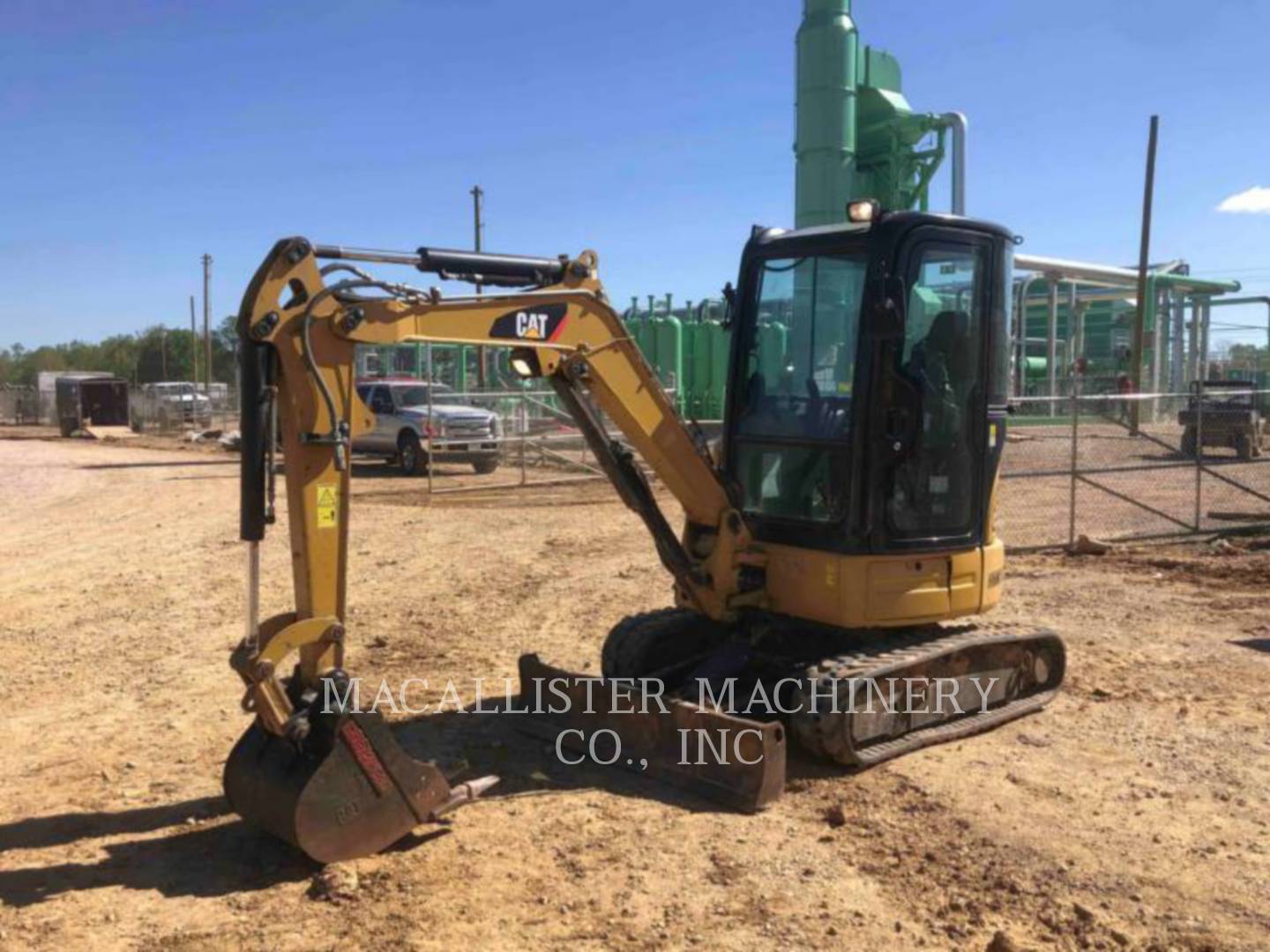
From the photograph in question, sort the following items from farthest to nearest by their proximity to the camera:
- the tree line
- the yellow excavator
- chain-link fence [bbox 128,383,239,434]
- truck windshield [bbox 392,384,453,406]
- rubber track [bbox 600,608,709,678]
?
1. the tree line
2. chain-link fence [bbox 128,383,239,434]
3. truck windshield [bbox 392,384,453,406]
4. rubber track [bbox 600,608,709,678]
5. the yellow excavator

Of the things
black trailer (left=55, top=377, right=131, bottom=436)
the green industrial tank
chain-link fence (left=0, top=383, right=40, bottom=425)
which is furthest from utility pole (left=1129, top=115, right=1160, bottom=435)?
chain-link fence (left=0, top=383, right=40, bottom=425)

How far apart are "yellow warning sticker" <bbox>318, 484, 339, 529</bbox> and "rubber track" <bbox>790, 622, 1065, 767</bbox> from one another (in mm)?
2617

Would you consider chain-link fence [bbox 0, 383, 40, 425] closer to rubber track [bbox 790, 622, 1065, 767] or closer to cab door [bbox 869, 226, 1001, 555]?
rubber track [bbox 790, 622, 1065, 767]

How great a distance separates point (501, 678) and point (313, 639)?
315 cm

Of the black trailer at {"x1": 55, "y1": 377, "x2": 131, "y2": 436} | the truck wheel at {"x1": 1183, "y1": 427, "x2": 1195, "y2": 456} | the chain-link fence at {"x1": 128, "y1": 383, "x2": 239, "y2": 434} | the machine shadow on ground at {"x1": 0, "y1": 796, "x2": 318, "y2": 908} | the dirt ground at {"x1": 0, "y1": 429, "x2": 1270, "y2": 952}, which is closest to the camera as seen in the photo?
the dirt ground at {"x1": 0, "y1": 429, "x2": 1270, "y2": 952}

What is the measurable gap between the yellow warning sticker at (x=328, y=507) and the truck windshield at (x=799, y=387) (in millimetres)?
2666

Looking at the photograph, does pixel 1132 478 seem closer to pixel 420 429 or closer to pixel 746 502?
pixel 420 429

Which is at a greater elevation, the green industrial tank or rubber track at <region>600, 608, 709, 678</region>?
the green industrial tank

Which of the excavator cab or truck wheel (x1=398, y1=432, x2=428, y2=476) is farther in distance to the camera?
truck wheel (x1=398, y1=432, x2=428, y2=476)

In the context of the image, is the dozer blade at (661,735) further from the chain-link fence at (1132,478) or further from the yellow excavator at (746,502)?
the chain-link fence at (1132,478)

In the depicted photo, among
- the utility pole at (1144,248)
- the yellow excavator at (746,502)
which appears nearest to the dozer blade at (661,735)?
the yellow excavator at (746,502)

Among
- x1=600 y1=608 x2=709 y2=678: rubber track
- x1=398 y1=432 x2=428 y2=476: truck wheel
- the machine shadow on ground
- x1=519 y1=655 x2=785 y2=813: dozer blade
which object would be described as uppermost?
x1=398 y1=432 x2=428 y2=476: truck wheel

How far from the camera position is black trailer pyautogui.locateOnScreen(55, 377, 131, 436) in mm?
41188

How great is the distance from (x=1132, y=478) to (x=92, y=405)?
117ft
